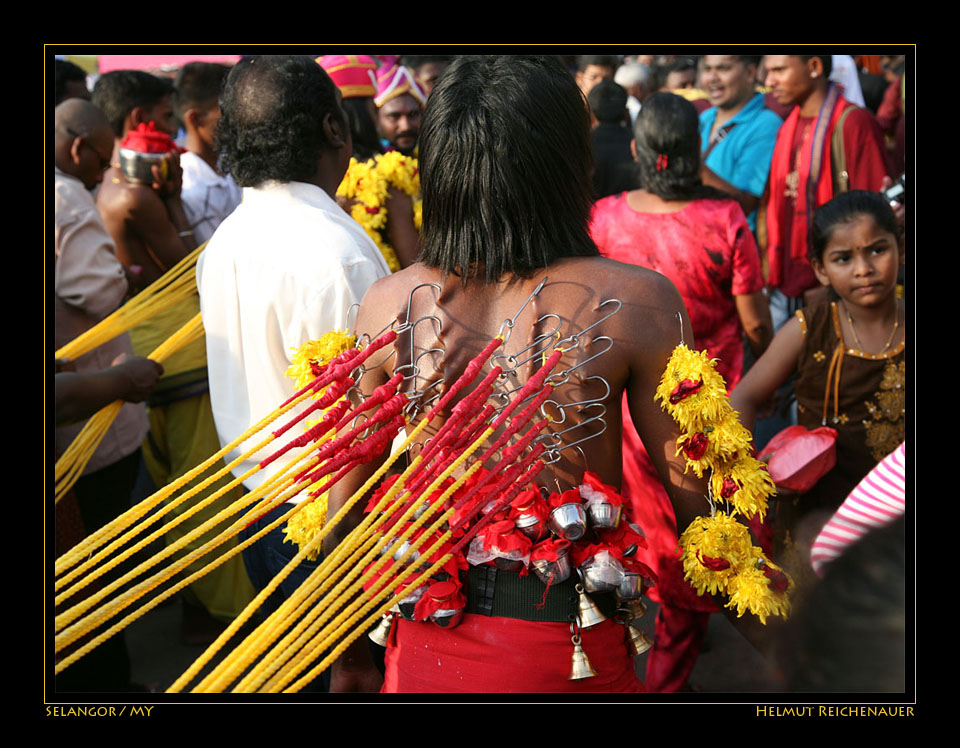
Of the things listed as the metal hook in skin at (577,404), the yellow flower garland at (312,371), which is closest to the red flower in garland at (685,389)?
the metal hook in skin at (577,404)

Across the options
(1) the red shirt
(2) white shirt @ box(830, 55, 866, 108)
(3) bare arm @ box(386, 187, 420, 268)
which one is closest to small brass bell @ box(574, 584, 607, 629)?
(1) the red shirt

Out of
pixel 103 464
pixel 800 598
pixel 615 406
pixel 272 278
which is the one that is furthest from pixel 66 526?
pixel 800 598

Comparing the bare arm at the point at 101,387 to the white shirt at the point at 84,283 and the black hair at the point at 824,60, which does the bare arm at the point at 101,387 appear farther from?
the black hair at the point at 824,60

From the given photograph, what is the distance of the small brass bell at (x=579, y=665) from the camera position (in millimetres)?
1829

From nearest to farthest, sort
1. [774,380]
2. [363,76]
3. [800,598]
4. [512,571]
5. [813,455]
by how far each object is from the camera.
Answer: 1. [800,598]
2. [512,571]
3. [813,455]
4. [774,380]
5. [363,76]

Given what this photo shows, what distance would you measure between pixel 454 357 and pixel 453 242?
248mm

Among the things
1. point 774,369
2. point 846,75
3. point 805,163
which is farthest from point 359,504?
point 846,75

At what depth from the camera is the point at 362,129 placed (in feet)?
14.4

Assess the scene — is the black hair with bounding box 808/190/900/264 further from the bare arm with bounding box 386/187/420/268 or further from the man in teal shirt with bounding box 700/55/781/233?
the bare arm with bounding box 386/187/420/268

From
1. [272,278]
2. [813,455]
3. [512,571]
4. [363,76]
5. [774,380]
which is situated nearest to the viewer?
[512,571]

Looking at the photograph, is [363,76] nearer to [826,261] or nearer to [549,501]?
[826,261]

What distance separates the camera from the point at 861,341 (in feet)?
10.5

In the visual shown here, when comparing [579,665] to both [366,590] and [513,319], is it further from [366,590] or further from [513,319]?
[513,319]

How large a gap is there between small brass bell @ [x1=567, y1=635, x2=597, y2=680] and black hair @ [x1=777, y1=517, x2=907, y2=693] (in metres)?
0.85
